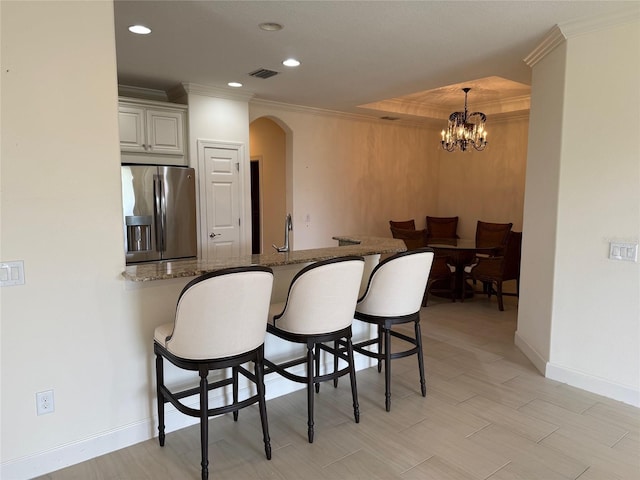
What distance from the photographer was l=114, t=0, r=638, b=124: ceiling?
2859mm

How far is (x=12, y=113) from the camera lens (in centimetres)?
206

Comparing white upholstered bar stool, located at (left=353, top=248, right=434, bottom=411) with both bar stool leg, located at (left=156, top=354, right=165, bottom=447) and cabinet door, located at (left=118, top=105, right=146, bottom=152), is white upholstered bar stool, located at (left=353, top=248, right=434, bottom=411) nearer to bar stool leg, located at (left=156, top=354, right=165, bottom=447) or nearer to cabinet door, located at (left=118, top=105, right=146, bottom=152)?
bar stool leg, located at (left=156, top=354, right=165, bottom=447)

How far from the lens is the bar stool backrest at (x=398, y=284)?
2.87 metres

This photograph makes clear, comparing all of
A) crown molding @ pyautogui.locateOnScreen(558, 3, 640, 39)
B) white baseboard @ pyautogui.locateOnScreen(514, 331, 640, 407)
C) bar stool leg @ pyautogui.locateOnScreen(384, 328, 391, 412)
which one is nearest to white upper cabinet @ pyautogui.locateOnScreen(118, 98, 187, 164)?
bar stool leg @ pyautogui.locateOnScreen(384, 328, 391, 412)

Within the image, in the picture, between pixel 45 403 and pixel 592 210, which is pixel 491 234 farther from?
pixel 45 403

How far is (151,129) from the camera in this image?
4.71 m

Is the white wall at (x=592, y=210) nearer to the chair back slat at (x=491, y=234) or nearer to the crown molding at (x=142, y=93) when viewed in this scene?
the chair back slat at (x=491, y=234)

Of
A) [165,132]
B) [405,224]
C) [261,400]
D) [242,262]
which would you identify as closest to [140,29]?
[165,132]

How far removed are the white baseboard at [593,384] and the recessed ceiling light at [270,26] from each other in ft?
10.8

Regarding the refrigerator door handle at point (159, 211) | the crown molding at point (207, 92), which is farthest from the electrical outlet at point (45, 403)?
the crown molding at point (207, 92)

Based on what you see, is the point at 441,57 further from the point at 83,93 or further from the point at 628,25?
the point at 83,93

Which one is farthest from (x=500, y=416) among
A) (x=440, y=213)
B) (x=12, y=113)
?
(x=440, y=213)

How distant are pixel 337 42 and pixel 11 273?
2729 mm

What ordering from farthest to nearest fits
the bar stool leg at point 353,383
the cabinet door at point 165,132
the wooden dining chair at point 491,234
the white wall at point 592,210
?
the wooden dining chair at point 491,234 < the cabinet door at point 165,132 < the white wall at point 592,210 < the bar stool leg at point 353,383
